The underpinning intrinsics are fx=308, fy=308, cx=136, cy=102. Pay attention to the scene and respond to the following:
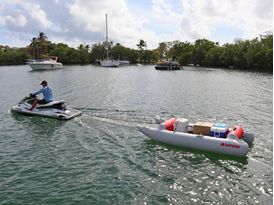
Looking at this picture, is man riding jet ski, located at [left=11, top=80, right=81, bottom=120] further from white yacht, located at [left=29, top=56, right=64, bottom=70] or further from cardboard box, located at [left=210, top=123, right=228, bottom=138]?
white yacht, located at [left=29, top=56, right=64, bottom=70]

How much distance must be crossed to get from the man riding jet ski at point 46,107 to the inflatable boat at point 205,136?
26.0 feet

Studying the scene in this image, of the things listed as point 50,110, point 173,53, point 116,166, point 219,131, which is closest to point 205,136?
point 219,131

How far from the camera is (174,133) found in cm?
1770

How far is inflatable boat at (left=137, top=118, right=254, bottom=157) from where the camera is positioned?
16.1m

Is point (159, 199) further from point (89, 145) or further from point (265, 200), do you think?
point (89, 145)

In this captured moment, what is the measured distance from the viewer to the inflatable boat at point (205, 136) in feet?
52.9

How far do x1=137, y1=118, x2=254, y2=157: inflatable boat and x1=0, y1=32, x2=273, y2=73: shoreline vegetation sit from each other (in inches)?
3461

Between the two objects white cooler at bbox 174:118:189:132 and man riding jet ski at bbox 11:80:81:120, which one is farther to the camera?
man riding jet ski at bbox 11:80:81:120

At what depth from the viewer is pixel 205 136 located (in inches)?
667

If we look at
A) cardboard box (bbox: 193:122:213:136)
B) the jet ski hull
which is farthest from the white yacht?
cardboard box (bbox: 193:122:213:136)

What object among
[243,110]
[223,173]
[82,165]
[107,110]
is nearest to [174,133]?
[223,173]

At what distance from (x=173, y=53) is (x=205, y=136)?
156 m

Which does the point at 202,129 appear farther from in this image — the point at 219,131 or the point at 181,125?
the point at 181,125

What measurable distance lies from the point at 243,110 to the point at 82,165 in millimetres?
19034
